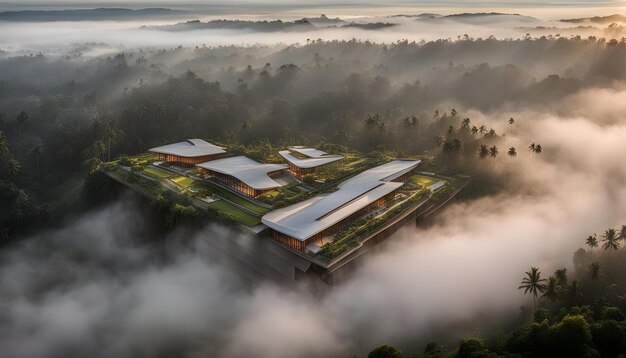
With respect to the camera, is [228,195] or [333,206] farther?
[228,195]

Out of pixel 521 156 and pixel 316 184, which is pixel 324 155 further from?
pixel 521 156

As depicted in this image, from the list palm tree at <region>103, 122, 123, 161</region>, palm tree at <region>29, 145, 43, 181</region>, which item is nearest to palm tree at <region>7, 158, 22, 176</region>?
palm tree at <region>29, 145, 43, 181</region>

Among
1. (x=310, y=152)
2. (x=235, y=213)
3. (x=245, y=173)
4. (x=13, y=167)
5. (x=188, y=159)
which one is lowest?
(x=13, y=167)

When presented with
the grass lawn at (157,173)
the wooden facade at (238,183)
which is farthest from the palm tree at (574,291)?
the grass lawn at (157,173)

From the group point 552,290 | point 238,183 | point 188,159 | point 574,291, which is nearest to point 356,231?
point 238,183

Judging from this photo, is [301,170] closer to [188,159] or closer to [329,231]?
[188,159]

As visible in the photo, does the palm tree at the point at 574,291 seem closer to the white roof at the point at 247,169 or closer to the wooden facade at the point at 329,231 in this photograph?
the wooden facade at the point at 329,231
